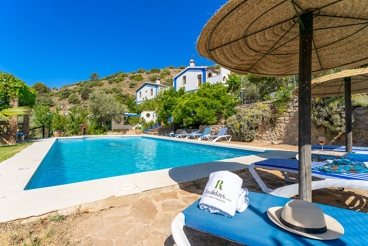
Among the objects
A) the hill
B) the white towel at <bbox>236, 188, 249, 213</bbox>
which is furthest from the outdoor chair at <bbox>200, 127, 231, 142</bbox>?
the hill

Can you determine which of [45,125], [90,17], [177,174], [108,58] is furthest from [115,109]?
Answer: [108,58]


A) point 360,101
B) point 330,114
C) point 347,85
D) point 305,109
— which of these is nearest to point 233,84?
point 330,114

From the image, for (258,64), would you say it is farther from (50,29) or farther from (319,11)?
(50,29)

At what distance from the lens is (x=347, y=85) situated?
4.90 metres

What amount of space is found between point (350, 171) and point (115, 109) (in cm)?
2101

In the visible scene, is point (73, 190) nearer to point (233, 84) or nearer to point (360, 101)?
point (360, 101)

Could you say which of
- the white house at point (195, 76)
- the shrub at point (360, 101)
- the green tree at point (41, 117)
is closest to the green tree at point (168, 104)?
the white house at point (195, 76)

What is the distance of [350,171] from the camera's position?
9.50 feet

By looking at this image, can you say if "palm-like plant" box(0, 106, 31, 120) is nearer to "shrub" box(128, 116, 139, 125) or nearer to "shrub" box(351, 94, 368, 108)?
"shrub" box(351, 94, 368, 108)

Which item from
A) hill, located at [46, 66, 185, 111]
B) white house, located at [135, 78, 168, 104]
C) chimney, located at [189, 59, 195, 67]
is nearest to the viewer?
chimney, located at [189, 59, 195, 67]

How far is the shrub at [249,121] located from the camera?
11.4 metres

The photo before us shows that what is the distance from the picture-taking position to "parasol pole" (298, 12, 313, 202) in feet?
6.98

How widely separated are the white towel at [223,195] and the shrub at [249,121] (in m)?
10.1

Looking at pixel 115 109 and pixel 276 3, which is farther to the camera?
pixel 115 109
